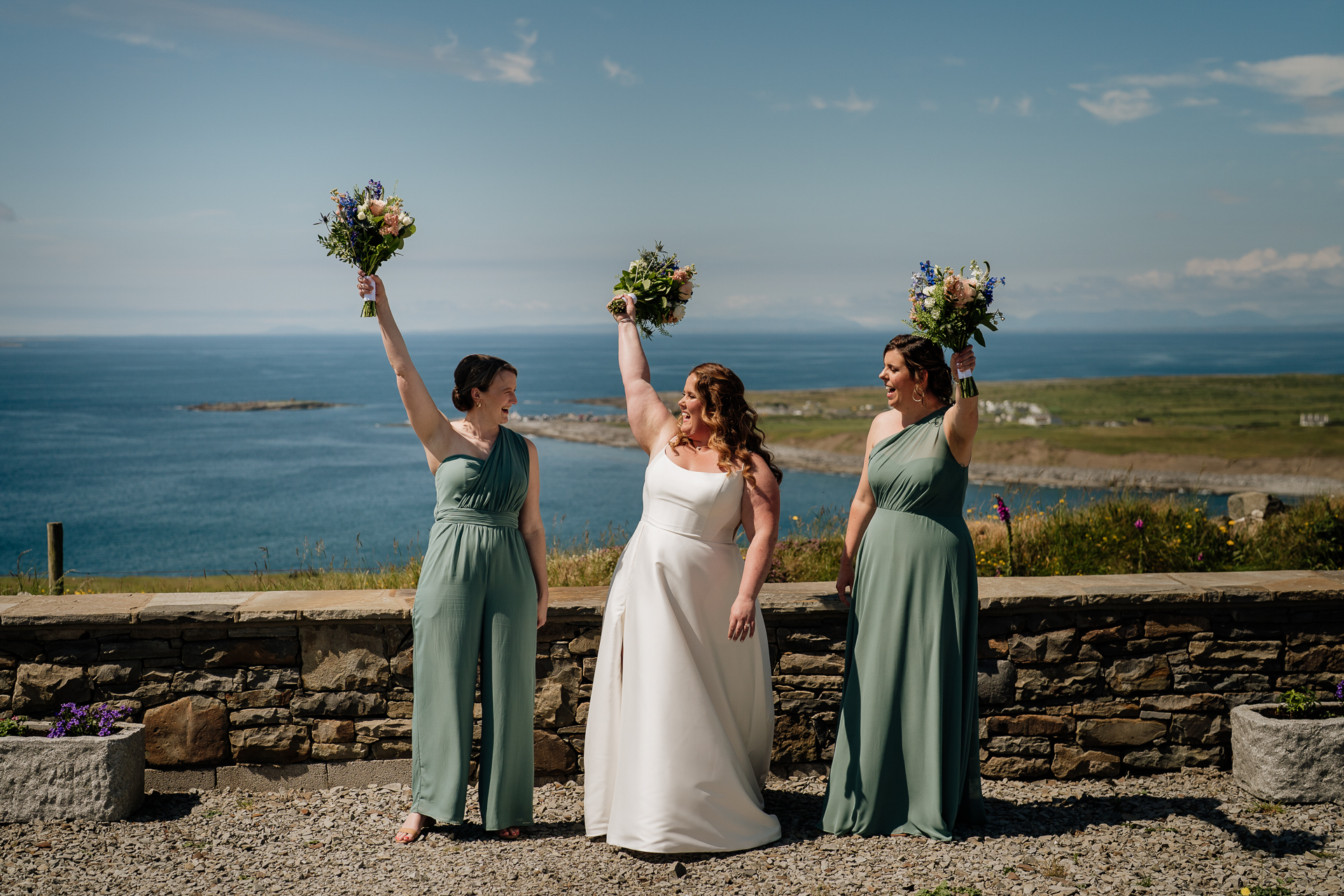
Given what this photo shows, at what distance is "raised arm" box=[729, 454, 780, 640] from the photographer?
12.2 feet

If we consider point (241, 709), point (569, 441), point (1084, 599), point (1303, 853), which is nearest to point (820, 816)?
point (1084, 599)

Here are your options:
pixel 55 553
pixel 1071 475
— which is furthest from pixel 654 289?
pixel 1071 475

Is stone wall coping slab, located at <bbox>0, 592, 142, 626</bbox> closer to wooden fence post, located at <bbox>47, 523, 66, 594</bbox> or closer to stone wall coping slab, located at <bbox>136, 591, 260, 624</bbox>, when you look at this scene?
stone wall coping slab, located at <bbox>136, 591, 260, 624</bbox>

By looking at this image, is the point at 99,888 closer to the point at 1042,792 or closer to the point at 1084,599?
the point at 1042,792

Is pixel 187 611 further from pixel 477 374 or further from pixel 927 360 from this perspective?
pixel 927 360

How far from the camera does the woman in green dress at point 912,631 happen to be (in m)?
3.87

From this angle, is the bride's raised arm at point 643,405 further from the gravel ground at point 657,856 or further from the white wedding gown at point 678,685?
the gravel ground at point 657,856

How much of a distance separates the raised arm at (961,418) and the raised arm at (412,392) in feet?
7.26

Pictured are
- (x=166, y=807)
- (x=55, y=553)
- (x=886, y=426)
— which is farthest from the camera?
(x=55, y=553)

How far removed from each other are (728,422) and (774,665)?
61.7 inches

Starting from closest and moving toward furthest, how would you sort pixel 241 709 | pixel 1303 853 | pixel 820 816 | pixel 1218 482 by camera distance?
1. pixel 1303 853
2. pixel 820 816
3. pixel 241 709
4. pixel 1218 482

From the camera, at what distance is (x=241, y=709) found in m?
4.54

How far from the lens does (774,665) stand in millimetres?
4668

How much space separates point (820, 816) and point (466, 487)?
2322mm
